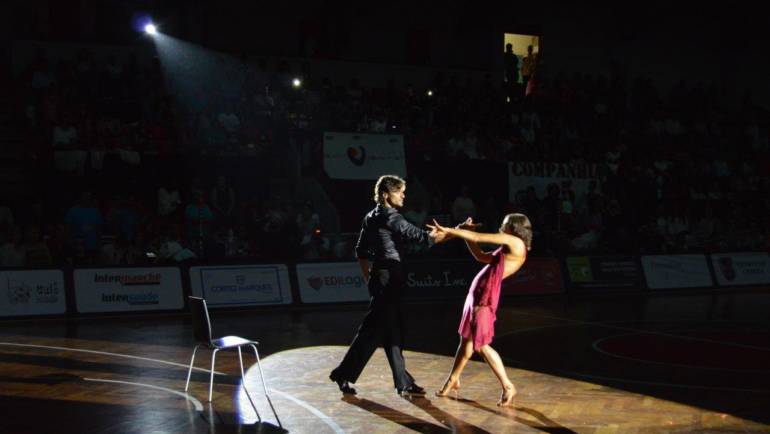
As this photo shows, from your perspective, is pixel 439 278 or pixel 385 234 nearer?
pixel 385 234

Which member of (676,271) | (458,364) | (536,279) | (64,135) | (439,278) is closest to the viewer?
(458,364)

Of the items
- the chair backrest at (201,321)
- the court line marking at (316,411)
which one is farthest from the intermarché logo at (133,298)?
the chair backrest at (201,321)

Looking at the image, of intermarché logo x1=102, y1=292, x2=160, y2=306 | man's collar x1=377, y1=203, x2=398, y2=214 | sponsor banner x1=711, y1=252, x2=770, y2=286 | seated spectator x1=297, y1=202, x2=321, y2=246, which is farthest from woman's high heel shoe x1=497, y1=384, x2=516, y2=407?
sponsor banner x1=711, y1=252, x2=770, y2=286

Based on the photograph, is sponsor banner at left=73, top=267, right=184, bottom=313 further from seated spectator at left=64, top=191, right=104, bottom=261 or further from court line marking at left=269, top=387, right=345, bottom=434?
court line marking at left=269, top=387, right=345, bottom=434

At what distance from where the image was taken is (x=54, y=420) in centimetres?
697

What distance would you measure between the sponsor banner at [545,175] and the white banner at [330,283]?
18.6 ft

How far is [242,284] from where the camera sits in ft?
50.9

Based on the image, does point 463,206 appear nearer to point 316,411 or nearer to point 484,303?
point 484,303

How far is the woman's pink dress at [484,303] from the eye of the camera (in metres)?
7.69

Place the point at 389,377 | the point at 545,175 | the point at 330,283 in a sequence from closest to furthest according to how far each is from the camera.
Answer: the point at 389,377, the point at 330,283, the point at 545,175

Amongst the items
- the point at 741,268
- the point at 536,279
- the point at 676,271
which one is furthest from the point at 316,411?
the point at 741,268

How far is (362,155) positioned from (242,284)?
16.7 feet

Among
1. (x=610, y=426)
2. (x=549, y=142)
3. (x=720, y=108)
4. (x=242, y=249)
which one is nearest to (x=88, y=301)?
(x=242, y=249)

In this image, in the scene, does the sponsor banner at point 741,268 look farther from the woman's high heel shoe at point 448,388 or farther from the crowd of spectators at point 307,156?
the woman's high heel shoe at point 448,388
